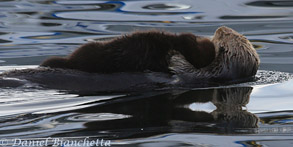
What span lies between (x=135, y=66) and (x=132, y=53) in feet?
0.39

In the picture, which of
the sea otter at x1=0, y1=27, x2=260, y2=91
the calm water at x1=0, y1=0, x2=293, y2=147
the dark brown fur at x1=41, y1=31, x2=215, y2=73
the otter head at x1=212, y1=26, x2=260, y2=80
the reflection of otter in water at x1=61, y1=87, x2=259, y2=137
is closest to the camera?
the calm water at x1=0, y1=0, x2=293, y2=147

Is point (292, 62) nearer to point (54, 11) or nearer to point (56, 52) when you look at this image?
point (56, 52)

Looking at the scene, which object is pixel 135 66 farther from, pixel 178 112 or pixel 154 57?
pixel 178 112

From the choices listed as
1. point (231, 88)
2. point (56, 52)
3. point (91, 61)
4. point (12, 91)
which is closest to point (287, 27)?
point (56, 52)

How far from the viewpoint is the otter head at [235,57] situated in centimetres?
529

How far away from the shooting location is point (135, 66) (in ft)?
16.2

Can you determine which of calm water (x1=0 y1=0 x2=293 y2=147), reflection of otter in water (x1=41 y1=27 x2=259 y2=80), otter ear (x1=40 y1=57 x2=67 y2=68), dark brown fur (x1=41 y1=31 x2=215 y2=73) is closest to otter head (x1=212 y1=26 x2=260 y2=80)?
reflection of otter in water (x1=41 y1=27 x2=259 y2=80)

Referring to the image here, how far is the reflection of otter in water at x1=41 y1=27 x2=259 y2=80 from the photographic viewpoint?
4.91 metres

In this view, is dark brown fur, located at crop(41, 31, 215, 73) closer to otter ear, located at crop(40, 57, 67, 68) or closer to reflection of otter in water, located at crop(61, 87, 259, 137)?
otter ear, located at crop(40, 57, 67, 68)

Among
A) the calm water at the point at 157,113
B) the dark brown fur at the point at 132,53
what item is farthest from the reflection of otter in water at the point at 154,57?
the calm water at the point at 157,113

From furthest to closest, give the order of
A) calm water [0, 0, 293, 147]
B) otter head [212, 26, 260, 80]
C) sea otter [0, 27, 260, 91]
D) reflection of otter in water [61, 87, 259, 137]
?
otter head [212, 26, 260, 80] → sea otter [0, 27, 260, 91] → reflection of otter in water [61, 87, 259, 137] → calm water [0, 0, 293, 147]

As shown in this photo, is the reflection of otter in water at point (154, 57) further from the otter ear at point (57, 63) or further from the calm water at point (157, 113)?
the calm water at point (157, 113)

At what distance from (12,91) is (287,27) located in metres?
6.09

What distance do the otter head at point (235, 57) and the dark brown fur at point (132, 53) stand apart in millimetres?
338
